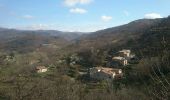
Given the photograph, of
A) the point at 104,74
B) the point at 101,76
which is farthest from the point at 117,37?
the point at 104,74

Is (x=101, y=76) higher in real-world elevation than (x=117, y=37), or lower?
lower

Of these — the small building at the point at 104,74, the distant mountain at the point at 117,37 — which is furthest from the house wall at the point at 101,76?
the distant mountain at the point at 117,37

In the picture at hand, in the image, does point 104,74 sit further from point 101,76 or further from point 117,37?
point 117,37

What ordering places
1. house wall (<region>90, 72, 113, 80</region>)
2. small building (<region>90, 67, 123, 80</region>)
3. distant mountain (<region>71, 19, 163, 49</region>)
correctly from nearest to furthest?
small building (<region>90, 67, 123, 80</region>)
house wall (<region>90, 72, 113, 80</region>)
distant mountain (<region>71, 19, 163, 49</region>)

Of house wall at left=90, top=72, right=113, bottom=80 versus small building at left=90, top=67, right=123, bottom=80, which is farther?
house wall at left=90, top=72, right=113, bottom=80

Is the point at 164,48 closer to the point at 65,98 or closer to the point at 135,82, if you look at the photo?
the point at 65,98

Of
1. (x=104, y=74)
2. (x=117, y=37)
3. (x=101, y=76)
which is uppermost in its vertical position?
(x=117, y=37)

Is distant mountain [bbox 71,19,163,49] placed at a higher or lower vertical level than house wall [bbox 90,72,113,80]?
higher

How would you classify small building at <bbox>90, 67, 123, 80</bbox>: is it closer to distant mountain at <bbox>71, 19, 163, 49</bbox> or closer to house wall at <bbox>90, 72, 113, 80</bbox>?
house wall at <bbox>90, 72, 113, 80</bbox>

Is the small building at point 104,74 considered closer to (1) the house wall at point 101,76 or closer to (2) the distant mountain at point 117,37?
Result: (1) the house wall at point 101,76

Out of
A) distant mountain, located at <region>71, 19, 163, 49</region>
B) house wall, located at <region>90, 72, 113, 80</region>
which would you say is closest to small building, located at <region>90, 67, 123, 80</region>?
house wall, located at <region>90, 72, 113, 80</region>

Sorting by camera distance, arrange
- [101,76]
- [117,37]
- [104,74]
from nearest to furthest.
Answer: [104,74], [101,76], [117,37]
